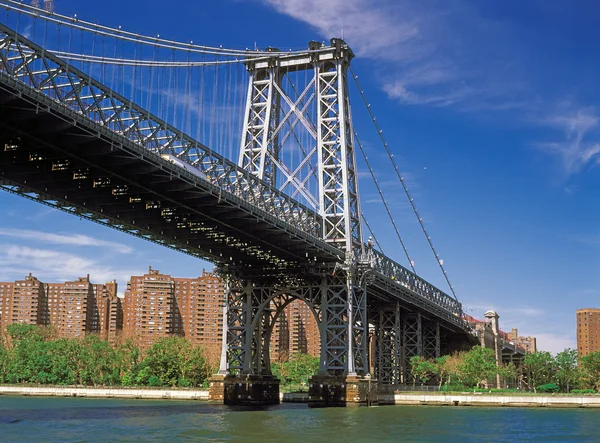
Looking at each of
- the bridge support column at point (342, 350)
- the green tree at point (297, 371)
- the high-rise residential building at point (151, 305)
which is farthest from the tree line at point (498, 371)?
the high-rise residential building at point (151, 305)

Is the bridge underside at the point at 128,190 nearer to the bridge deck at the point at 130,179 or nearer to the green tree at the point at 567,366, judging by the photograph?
the bridge deck at the point at 130,179

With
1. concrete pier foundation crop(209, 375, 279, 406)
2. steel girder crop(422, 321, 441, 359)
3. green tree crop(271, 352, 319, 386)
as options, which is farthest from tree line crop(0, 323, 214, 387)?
concrete pier foundation crop(209, 375, 279, 406)

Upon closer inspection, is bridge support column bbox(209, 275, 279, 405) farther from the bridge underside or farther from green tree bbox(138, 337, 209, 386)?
green tree bbox(138, 337, 209, 386)

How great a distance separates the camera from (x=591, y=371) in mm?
111000

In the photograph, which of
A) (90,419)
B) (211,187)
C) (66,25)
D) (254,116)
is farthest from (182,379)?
(66,25)

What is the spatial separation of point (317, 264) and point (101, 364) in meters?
59.8

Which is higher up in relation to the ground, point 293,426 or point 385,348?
point 385,348

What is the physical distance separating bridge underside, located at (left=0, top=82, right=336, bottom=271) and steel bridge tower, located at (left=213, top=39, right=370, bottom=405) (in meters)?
3.79

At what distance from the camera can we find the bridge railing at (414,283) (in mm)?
90562

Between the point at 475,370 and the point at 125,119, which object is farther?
the point at 475,370

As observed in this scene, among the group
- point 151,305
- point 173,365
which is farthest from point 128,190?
point 151,305

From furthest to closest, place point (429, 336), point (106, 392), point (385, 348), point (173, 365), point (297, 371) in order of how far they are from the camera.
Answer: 1. point (297, 371)
2. point (429, 336)
3. point (173, 365)
4. point (385, 348)
5. point (106, 392)

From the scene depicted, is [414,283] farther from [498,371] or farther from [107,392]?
[107,392]

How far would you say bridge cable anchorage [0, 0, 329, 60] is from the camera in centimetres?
4125
